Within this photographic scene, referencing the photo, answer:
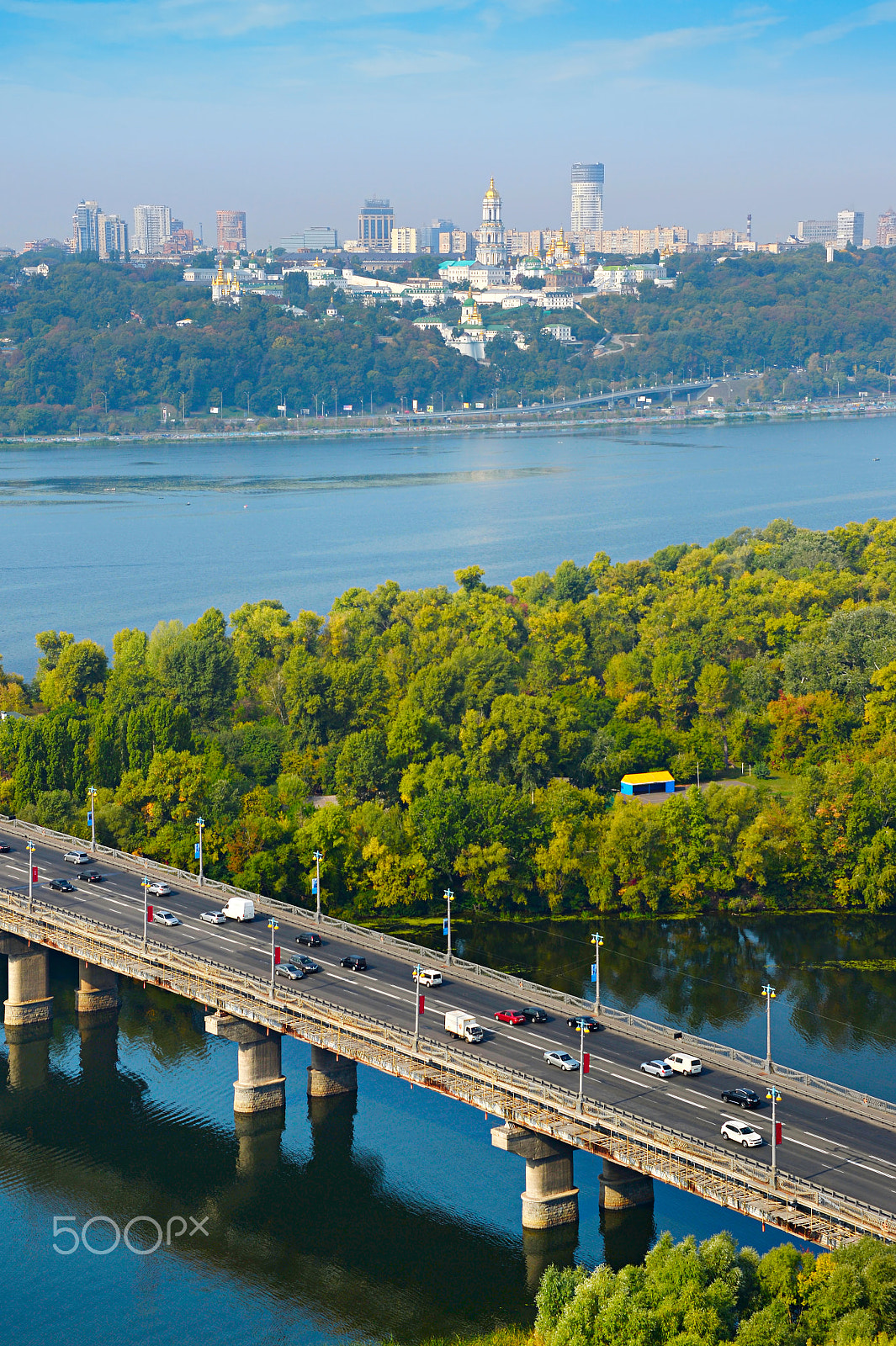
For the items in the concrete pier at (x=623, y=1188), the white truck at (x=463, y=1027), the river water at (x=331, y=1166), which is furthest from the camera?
the white truck at (x=463, y=1027)

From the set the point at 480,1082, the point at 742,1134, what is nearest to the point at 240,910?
the point at 480,1082

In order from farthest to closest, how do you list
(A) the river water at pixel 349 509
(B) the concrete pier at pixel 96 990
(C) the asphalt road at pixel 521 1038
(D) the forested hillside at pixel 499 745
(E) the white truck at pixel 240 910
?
(A) the river water at pixel 349 509 → (D) the forested hillside at pixel 499 745 → (B) the concrete pier at pixel 96 990 → (E) the white truck at pixel 240 910 → (C) the asphalt road at pixel 521 1038

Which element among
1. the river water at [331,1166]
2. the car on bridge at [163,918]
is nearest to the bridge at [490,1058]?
the car on bridge at [163,918]

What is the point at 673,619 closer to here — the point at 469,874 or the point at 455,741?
the point at 455,741

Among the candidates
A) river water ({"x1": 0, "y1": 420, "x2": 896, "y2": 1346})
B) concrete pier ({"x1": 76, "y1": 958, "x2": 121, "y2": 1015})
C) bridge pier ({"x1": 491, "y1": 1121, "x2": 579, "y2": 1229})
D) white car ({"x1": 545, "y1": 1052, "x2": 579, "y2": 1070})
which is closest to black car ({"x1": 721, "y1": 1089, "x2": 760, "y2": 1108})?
river water ({"x1": 0, "y1": 420, "x2": 896, "y2": 1346})

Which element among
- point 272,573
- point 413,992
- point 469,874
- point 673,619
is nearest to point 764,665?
point 673,619

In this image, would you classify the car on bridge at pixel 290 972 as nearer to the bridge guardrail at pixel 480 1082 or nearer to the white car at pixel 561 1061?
the bridge guardrail at pixel 480 1082
